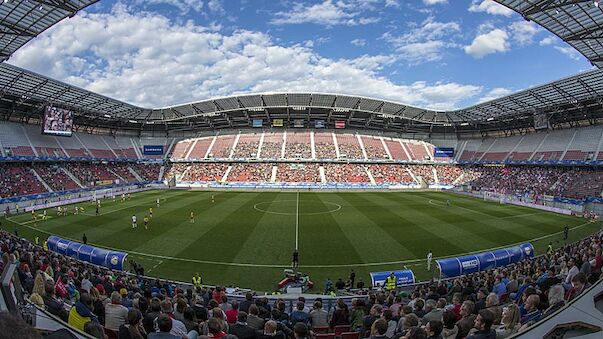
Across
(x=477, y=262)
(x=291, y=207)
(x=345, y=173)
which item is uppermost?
(x=345, y=173)

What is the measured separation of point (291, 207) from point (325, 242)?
53.0 ft

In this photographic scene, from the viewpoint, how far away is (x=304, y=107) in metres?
69.4

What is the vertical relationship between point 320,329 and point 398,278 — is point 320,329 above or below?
above

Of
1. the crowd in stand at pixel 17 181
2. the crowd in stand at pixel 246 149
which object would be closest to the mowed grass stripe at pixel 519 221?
the crowd in stand at pixel 246 149

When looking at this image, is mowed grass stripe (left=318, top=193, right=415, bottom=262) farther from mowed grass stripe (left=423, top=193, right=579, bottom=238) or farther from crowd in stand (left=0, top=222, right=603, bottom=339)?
crowd in stand (left=0, top=222, right=603, bottom=339)

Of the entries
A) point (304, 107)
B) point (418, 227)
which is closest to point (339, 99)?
point (304, 107)

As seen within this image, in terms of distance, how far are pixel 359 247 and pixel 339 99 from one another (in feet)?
154

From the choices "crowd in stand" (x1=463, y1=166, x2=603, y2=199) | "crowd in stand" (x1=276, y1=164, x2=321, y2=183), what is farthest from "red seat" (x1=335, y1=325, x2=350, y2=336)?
"crowd in stand" (x1=276, y1=164, x2=321, y2=183)

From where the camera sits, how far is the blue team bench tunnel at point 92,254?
17.5 meters

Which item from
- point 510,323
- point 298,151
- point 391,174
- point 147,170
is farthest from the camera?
point 298,151

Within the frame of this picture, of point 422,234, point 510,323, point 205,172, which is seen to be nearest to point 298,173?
point 205,172

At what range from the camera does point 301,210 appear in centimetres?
3828

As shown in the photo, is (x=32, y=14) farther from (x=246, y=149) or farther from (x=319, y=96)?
(x=246, y=149)

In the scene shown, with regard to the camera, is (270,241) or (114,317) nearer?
(114,317)
